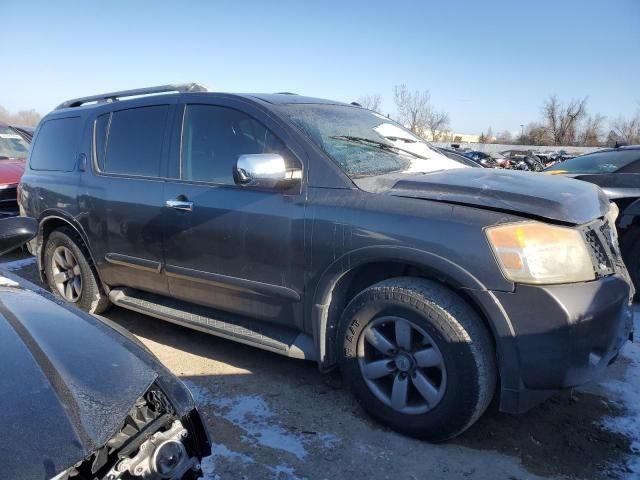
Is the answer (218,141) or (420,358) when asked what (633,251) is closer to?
(420,358)

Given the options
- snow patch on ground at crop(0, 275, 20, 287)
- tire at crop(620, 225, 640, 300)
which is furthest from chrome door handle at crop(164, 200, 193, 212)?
tire at crop(620, 225, 640, 300)

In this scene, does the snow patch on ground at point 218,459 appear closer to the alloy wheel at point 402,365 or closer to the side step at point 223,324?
the side step at point 223,324

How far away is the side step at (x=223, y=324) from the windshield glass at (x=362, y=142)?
1.03 m

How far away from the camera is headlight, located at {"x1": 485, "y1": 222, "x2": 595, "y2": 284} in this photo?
229 centimetres

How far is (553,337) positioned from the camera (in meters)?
2.25

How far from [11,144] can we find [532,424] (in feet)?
30.4

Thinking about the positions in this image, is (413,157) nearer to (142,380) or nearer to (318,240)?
(318,240)

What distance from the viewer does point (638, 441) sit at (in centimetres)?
265

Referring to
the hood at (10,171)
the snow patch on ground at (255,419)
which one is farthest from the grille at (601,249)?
the hood at (10,171)

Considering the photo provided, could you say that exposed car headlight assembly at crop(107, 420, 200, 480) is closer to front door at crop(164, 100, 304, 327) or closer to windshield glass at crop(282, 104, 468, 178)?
front door at crop(164, 100, 304, 327)

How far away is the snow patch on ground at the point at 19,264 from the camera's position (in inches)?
251

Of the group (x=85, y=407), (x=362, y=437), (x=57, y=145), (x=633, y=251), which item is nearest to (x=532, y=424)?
(x=362, y=437)

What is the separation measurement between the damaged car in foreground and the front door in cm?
121

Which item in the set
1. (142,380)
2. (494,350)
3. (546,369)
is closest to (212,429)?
(142,380)
